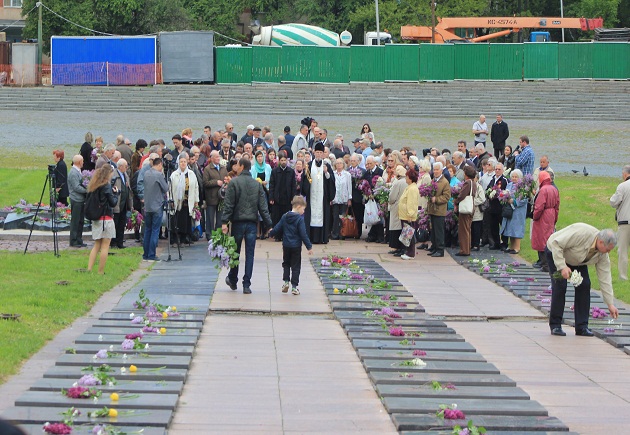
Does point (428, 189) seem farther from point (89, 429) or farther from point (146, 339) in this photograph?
point (89, 429)

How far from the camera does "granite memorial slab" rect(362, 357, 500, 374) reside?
34.2 feet

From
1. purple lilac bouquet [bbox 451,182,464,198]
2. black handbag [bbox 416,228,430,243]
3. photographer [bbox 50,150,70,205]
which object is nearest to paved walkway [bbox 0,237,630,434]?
purple lilac bouquet [bbox 451,182,464,198]

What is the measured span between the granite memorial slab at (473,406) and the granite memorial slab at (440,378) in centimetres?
60

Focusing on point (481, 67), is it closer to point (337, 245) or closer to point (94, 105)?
point (94, 105)

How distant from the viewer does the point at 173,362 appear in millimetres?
10484

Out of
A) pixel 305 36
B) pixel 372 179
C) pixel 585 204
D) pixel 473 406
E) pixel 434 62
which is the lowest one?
pixel 473 406

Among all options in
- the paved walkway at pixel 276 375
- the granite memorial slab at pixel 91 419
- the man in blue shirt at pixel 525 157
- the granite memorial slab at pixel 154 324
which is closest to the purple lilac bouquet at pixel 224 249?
the paved walkway at pixel 276 375

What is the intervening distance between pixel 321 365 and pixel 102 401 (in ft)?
8.93

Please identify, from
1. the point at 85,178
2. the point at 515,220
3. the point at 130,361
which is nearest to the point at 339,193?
the point at 515,220

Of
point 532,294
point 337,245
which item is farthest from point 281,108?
point 532,294

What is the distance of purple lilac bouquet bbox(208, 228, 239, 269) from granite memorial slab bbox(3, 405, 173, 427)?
20.9ft

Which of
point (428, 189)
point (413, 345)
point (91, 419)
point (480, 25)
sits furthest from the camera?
point (480, 25)

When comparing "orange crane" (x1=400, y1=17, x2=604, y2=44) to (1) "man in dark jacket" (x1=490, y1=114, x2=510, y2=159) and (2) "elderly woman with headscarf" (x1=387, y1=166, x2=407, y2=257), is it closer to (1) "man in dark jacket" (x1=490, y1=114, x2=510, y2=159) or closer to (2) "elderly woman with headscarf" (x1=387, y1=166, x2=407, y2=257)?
(1) "man in dark jacket" (x1=490, y1=114, x2=510, y2=159)

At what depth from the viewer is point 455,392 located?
9.55 metres
